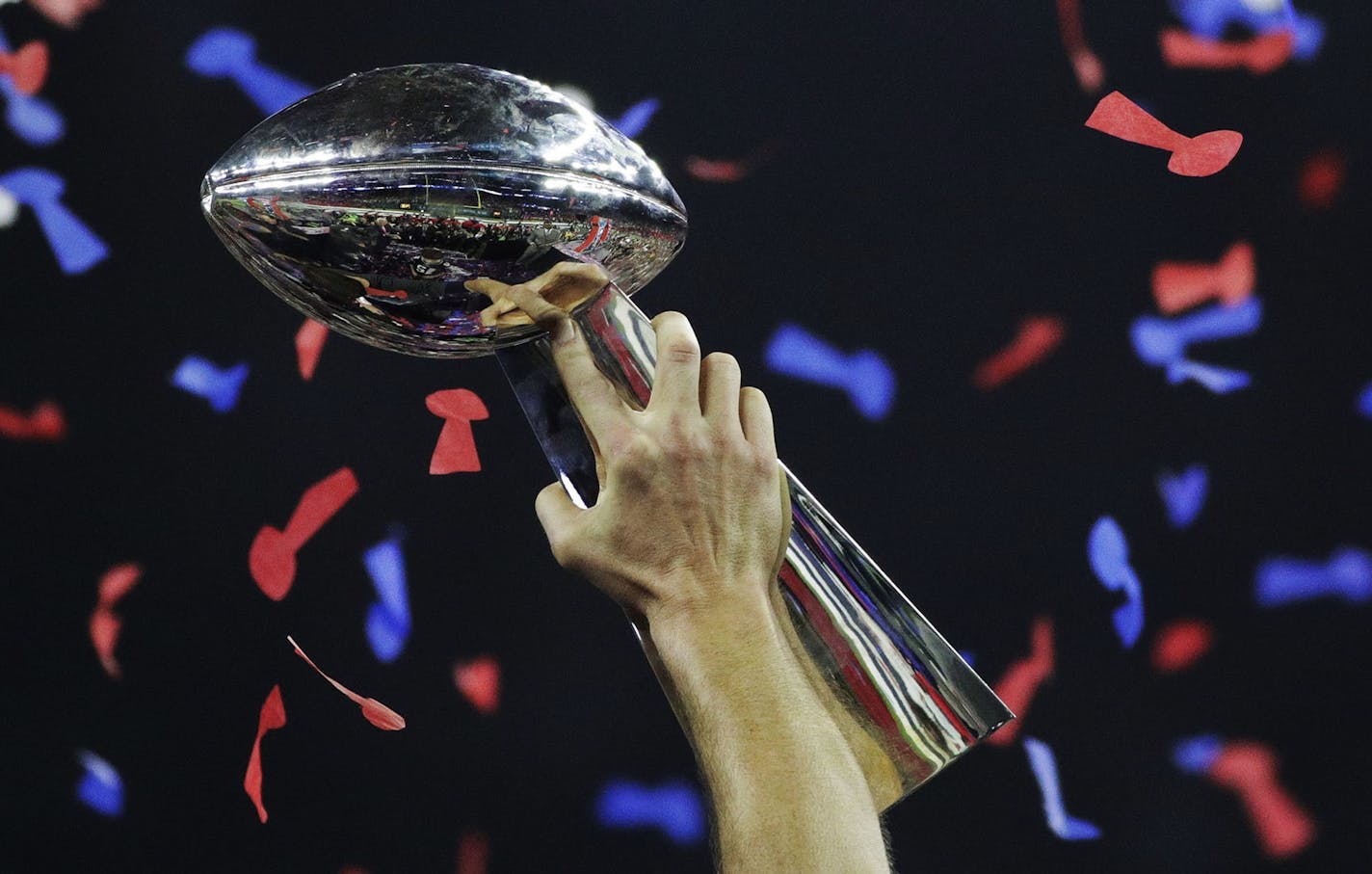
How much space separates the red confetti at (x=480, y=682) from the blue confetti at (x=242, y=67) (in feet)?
1.81

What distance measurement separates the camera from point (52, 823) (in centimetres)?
117

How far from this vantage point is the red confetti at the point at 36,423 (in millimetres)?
1152

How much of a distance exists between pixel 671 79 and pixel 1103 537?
22.7 inches

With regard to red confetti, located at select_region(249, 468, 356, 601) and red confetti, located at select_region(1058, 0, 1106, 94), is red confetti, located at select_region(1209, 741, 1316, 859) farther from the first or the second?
red confetti, located at select_region(249, 468, 356, 601)

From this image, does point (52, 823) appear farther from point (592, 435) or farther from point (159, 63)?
point (592, 435)

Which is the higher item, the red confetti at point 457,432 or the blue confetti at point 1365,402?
the blue confetti at point 1365,402

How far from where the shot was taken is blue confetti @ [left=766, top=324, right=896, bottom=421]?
1089 mm

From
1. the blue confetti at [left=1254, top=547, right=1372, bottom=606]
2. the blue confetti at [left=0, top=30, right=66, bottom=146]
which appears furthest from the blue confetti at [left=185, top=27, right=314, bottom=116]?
the blue confetti at [left=1254, top=547, right=1372, bottom=606]

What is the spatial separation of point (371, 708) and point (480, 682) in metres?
0.11

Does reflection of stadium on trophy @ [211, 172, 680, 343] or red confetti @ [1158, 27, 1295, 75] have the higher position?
reflection of stadium on trophy @ [211, 172, 680, 343]

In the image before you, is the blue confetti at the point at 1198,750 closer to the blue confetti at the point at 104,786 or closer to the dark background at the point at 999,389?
the dark background at the point at 999,389

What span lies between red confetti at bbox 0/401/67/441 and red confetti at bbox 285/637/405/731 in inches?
12.1

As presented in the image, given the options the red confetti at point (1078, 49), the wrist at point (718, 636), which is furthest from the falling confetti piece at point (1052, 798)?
the wrist at point (718, 636)

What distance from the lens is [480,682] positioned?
1.12 metres
